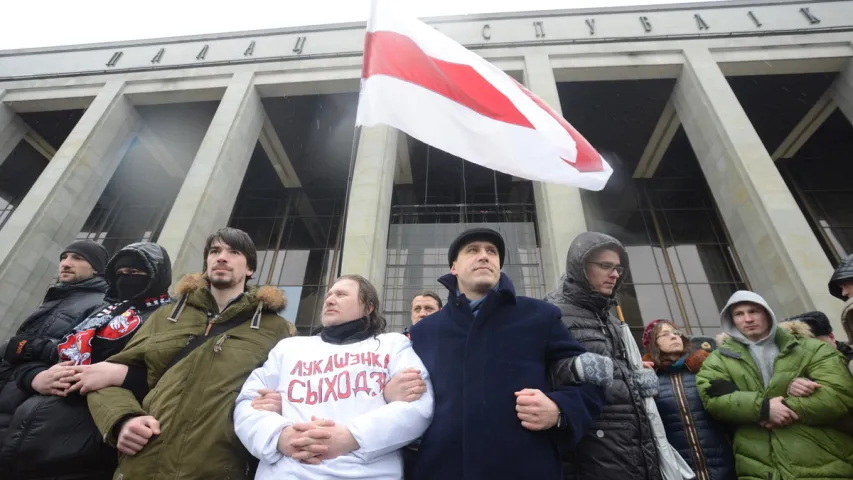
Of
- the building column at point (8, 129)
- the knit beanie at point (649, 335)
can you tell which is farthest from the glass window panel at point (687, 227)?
the building column at point (8, 129)

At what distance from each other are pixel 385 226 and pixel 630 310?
299 inches

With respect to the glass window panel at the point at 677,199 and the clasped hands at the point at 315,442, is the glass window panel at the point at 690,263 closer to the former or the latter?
the glass window panel at the point at 677,199

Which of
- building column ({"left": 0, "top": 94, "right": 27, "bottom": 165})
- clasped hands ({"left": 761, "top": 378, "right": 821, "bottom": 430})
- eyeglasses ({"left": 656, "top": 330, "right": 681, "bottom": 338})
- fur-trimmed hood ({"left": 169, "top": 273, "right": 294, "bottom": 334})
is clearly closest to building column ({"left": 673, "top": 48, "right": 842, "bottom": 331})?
eyeglasses ({"left": 656, "top": 330, "right": 681, "bottom": 338})

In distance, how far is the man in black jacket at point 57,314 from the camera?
8.65ft

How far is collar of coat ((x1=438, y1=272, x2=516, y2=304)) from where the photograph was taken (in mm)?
2285

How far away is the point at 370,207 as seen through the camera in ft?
28.9

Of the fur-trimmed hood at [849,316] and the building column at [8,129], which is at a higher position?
the building column at [8,129]

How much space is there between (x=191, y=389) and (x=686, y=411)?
345 centimetres

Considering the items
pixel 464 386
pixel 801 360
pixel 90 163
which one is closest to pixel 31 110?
pixel 90 163

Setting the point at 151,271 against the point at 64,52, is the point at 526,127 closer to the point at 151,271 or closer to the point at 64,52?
the point at 151,271

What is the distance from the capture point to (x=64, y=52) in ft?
44.1

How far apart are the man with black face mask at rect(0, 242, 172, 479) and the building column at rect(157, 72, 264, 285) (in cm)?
616

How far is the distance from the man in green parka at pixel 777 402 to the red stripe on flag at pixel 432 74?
2961 millimetres

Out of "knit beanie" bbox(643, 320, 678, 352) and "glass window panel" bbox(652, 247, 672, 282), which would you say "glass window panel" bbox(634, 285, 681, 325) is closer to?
"glass window panel" bbox(652, 247, 672, 282)
